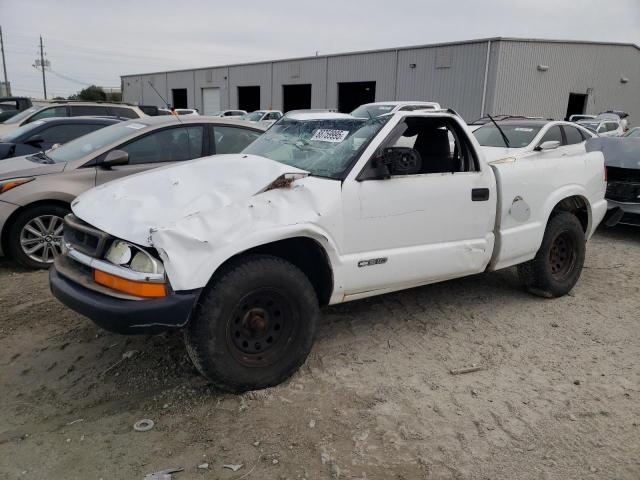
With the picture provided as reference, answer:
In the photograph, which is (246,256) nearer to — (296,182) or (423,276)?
(296,182)

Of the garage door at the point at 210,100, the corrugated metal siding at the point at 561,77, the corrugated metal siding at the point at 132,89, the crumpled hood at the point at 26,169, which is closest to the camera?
the crumpled hood at the point at 26,169

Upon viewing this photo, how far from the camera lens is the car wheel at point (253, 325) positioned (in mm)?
2961

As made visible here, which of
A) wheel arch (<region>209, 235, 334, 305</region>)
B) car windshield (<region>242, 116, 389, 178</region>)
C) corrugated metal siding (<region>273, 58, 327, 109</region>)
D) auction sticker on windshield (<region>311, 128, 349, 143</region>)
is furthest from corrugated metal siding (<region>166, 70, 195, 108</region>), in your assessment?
wheel arch (<region>209, 235, 334, 305</region>)

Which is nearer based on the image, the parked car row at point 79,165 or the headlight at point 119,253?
the headlight at point 119,253

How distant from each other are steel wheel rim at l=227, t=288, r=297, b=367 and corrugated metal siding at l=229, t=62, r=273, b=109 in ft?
126

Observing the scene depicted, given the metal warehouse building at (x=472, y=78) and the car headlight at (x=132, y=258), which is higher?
the metal warehouse building at (x=472, y=78)

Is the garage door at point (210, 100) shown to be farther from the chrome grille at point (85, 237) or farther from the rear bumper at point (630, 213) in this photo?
the chrome grille at point (85, 237)

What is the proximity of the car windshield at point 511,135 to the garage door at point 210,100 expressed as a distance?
39045 mm

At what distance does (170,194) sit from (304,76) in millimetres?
35380

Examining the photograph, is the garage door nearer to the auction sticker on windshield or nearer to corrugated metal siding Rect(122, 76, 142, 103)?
corrugated metal siding Rect(122, 76, 142, 103)

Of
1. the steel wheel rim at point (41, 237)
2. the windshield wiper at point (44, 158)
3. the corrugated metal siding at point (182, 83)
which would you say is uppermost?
the corrugated metal siding at point (182, 83)

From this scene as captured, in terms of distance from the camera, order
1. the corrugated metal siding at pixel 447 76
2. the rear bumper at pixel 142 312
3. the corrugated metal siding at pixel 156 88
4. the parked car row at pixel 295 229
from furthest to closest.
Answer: the corrugated metal siding at pixel 156 88 < the corrugated metal siding at pixel 447 76 < the parked car row at pixel 295 229 < the rear bumper at pixel 142 312

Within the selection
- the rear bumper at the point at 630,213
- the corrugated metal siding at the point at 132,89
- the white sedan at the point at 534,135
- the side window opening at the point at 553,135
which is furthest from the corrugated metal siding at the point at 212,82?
the rear bumper at the point at 630,213

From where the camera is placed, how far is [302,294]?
327 cm
